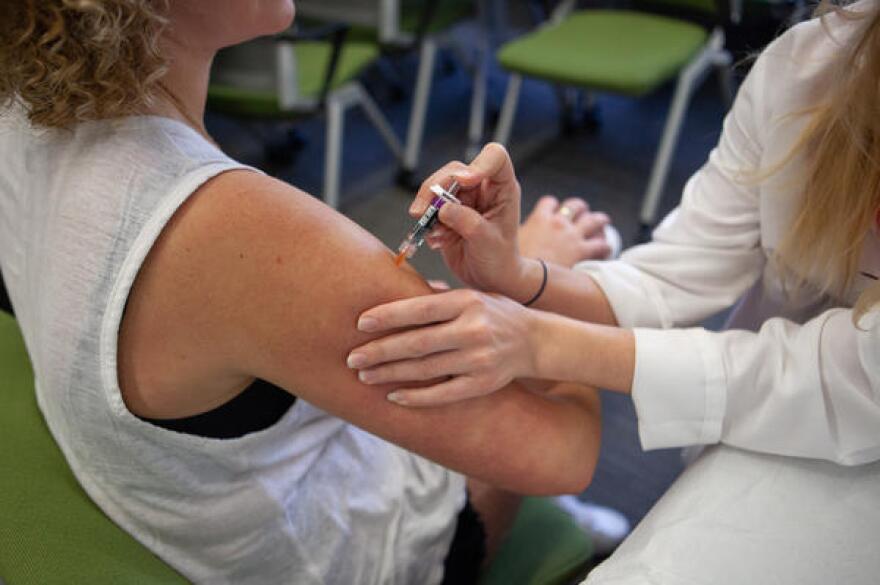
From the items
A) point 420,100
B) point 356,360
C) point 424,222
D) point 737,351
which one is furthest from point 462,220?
point 420,100

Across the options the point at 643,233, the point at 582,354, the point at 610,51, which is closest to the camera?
the point at 582,354

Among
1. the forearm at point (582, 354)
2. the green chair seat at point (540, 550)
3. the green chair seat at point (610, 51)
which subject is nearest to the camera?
the forearm at point (582, 354)

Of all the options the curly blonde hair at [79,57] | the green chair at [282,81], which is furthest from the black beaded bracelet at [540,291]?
the green chair at [282,81]

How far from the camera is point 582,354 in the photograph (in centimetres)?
92

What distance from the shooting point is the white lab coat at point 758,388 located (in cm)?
75

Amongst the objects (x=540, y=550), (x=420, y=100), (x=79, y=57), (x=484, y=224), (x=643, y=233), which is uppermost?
(x=79, y=57)

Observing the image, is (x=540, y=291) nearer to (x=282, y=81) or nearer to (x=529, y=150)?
(x=282, y=81)

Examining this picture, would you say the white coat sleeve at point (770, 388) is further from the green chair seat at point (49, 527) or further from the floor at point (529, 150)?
the floor at point (529, 150)

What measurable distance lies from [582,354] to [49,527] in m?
0.60

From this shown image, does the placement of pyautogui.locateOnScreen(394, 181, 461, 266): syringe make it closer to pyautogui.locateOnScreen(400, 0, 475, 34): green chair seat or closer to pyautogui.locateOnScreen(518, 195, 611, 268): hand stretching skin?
pyautogui.locateOnScreen(518, 195, 611, 268): hand stretching skin

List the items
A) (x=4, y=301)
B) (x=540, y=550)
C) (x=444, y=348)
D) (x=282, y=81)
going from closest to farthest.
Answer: (x=444, y=348) < (x=4, y=301) < (x=540, y=550) < (x=282, y=81)

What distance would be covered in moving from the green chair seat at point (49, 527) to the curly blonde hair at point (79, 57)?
13.3 inches

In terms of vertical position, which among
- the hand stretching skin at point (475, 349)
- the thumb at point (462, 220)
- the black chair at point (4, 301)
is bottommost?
the black chair at point (4, 301)

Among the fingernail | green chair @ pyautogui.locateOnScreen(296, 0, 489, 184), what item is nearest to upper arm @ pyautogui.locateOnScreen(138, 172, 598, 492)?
the fingernail
